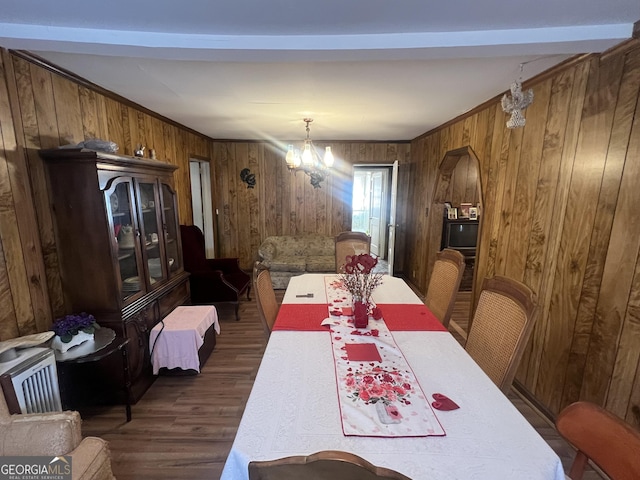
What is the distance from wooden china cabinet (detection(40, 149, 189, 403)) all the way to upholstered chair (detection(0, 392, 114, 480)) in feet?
2.75

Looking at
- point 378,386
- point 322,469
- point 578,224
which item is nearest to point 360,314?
point 378,386

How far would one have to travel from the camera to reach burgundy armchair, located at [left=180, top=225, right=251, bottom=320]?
350 cm

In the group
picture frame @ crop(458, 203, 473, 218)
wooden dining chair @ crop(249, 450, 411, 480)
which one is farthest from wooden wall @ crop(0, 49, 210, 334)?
picture frame @ crop(458, 203, 473, 218)

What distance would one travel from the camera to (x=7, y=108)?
1.63 metres

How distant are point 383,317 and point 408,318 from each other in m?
0.16

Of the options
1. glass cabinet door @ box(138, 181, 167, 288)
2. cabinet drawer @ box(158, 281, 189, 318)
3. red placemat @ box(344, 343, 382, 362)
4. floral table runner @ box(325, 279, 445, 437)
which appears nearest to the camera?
floral table runner @ box(325, 279, 445, 437)

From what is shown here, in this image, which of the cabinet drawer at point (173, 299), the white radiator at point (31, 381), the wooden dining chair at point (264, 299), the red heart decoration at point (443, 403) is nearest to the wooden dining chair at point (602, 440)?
the red heart decoration at point (443, 403)

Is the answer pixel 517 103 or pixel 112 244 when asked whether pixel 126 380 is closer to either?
pixel 112 244

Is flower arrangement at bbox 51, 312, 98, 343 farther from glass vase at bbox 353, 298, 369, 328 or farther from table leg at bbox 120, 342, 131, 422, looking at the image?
glass vase at bbox 353, 298, 369, 328

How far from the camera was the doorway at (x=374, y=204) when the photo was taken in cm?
566

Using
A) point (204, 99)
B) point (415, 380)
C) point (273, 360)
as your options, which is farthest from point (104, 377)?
point (204, 99)

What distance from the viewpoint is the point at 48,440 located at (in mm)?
1208

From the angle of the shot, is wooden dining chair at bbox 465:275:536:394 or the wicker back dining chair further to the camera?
the wicker back dining chair

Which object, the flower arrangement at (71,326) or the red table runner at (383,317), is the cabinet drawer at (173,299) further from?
the red table runner at (383,317)
